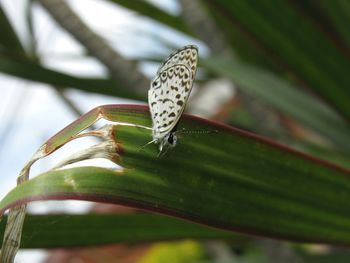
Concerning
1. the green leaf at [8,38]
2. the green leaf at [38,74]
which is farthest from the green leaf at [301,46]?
the green leaf at [8,38]

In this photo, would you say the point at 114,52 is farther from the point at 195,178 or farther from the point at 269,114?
the point at 195,178

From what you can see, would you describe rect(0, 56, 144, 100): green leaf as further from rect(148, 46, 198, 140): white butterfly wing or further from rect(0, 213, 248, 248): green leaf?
rect(148, 46, 198, 140): white butterfly wing

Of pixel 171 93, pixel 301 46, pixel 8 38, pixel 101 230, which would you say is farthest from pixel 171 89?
pixel 8 38

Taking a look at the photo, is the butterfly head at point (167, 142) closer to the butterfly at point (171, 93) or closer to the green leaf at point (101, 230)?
the butterfly at point (171, 93)

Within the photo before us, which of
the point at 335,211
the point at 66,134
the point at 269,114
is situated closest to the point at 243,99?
the point at 269,114

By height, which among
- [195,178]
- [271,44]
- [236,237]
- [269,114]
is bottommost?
[236,237]

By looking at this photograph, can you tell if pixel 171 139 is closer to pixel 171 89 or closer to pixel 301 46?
pixel 171 89
